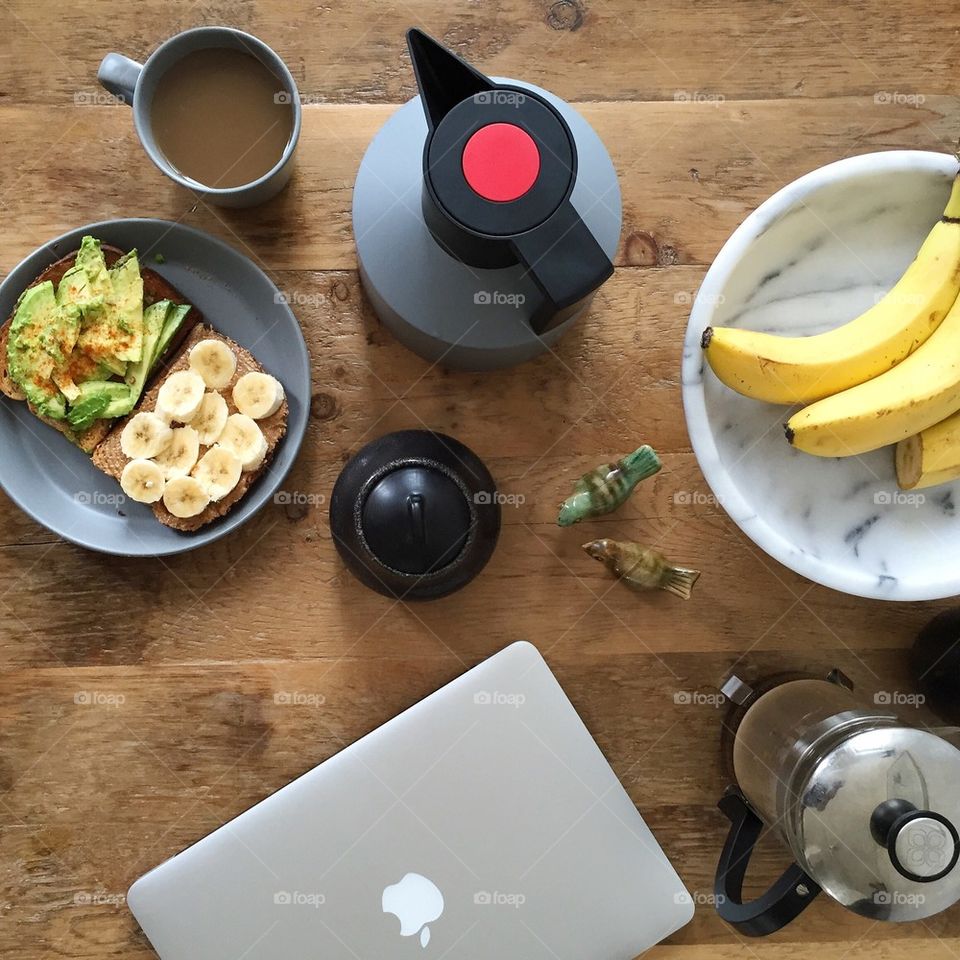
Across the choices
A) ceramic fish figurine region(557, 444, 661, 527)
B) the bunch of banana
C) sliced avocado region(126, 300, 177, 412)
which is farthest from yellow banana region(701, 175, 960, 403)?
sliced avocado region(126, 300, 177, 412)

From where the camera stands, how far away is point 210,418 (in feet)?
2.97

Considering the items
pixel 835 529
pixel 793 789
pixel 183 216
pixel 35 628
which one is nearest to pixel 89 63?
pixel 183 216

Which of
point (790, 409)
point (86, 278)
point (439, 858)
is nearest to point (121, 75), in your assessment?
point (86, 278)

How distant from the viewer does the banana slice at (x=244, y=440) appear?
2.93 ft

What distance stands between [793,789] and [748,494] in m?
0.29

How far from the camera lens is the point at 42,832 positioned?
942mm

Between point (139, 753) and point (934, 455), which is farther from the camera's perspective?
point (139, 753)

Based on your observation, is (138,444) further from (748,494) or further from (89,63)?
(748,494)

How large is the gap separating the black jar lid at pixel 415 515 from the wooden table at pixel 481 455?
0.08 m

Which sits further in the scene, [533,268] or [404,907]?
[404,907]

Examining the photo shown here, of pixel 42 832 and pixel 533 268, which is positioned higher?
pixel 533 268

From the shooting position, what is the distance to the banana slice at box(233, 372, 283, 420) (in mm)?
895

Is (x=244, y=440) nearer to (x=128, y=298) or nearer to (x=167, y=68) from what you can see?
(x=128, y=298)

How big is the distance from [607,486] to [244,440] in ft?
1.21
